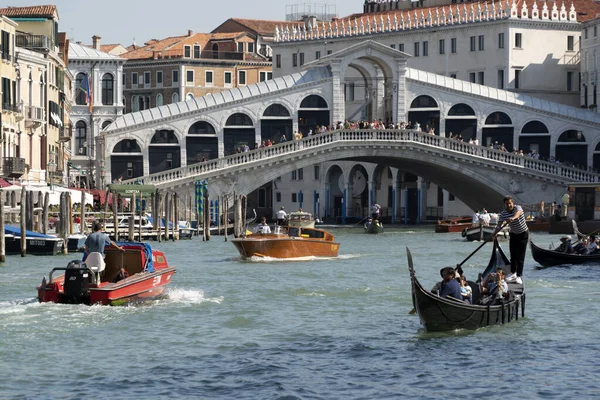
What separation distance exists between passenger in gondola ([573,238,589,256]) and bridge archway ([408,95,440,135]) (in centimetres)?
2457

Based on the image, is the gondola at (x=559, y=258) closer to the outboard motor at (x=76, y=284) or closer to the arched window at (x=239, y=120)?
the outboard motor at (x=76, y=284)

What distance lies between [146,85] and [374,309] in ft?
178

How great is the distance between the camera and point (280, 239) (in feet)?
105

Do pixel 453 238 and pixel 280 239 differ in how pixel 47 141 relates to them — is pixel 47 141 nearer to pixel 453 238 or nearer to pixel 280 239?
pixel 453 238

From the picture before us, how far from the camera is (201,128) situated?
53.7 meters

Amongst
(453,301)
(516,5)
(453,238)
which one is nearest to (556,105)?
(516,5)

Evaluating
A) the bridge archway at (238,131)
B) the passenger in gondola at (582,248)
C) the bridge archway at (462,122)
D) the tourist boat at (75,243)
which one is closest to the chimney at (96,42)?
the bridge archway at (238,131)

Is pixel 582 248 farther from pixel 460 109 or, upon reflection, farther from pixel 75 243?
pixel 460 109

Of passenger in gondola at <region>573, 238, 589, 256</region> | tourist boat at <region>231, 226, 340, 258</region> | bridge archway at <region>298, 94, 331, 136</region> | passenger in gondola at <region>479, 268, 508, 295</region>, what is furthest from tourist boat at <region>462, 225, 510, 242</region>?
passenger in gondola at <region>479, 268, 508, 295</region>

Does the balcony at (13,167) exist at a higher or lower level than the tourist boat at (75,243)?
higher

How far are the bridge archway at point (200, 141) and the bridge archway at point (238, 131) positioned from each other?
46 cm

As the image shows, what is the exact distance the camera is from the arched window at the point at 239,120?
177 feet

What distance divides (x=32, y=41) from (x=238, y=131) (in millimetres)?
10135

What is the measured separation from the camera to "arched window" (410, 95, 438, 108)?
5507cm
